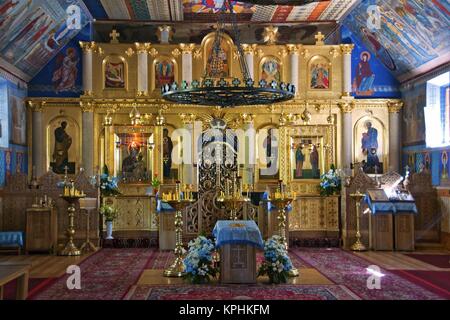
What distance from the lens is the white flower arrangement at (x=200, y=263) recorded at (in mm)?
9984

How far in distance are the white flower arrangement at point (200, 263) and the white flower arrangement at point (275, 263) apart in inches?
31.4

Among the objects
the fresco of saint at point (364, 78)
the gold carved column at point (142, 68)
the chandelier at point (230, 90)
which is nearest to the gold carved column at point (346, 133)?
the fresco of saint at point (364, 78)

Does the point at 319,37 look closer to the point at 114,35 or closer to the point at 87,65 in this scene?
the point at 114,35

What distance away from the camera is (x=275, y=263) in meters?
10.1

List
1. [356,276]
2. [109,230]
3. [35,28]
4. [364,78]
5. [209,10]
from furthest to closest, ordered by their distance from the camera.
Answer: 1. [364,78]
2. [209,10]
3. [109,230]
4. [35,28]
5. [356,276]

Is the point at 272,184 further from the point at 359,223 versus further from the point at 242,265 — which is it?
the point at 242,265

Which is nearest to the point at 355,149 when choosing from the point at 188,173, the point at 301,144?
the point at 301,144

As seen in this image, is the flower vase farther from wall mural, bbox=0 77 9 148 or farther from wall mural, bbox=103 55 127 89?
wall mural, bbox=103 55 127 89

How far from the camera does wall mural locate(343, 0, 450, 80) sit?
46.0 ft

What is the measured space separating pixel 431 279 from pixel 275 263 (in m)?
2.63

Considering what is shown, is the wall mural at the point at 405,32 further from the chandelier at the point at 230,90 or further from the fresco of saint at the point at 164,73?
the fresco of saint at the point at 164,73

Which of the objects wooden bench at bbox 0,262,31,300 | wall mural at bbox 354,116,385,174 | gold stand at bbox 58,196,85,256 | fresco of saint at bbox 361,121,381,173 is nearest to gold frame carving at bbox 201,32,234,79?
wall mural at bbox 354,116,385,174

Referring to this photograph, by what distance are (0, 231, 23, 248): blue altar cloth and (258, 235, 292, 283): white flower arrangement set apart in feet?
21.0

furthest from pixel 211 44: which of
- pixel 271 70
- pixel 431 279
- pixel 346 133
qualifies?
pixel 431 279
